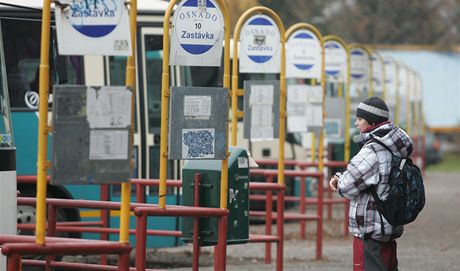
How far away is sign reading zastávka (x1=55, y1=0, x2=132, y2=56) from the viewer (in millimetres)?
7039

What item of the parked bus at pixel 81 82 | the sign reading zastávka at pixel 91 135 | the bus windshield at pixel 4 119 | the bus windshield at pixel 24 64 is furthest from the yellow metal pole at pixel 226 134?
the bus windshield at pixel 24 64

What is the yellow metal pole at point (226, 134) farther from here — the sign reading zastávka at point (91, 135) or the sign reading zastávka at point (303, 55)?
the sign reading zastávka at point (303, 55)

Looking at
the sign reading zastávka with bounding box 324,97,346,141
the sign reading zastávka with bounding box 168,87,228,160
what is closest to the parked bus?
the sign reading zastávka with bounding box 324,97,346,141

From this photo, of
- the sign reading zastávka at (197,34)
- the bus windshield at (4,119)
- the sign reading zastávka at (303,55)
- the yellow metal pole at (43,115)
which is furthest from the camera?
the sign reading zastávka at (303,55)

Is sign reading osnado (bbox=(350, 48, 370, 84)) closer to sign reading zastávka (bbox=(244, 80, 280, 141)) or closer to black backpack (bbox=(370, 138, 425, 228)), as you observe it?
sign reading zastávka (bbox=(244, 80, 280, 141))

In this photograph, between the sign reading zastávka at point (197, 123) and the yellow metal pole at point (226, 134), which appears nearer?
the sign reading zastávka at point (197, 123)

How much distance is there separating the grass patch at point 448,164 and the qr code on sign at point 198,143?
33201 millimetres

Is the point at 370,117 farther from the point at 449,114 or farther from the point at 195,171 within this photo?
the point at 449,114

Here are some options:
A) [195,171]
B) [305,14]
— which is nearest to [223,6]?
[195,171]

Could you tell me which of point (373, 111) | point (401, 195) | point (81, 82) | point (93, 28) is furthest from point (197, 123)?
point (81, 82)

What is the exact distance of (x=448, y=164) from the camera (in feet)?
156

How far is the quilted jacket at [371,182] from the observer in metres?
9.13

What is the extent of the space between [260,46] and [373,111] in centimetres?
366

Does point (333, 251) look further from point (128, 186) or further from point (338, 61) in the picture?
point (128, 186)
